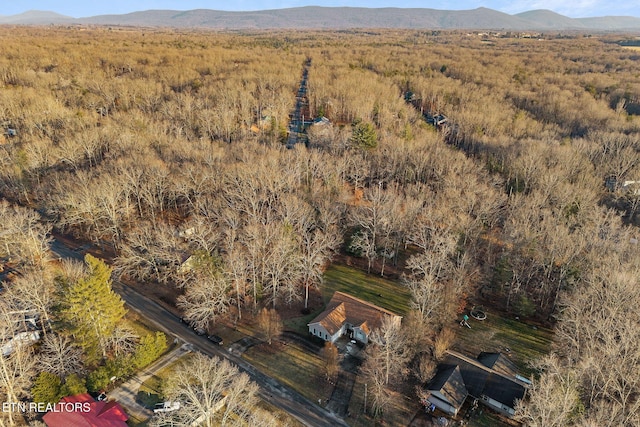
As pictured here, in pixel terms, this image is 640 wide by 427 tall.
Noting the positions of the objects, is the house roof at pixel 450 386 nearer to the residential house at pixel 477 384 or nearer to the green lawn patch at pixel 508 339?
the residential house at pixel 477 384

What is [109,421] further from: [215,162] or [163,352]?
[215,162]

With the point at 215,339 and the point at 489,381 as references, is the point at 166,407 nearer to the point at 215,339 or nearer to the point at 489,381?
the point at 215,339

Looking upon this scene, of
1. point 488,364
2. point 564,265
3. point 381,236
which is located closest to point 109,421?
point 488,364

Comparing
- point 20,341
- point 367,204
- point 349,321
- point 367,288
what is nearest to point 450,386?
point 349,321

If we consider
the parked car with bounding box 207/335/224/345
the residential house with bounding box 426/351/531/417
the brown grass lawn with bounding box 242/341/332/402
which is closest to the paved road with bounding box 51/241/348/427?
the parked car with bounding box 207/335/224/345

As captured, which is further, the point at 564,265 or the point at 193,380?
the point at 564,265

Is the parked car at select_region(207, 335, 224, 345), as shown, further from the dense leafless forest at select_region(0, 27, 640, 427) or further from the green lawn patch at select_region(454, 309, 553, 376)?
the green lawn patch at select_region(454, 309, 553, 376)
